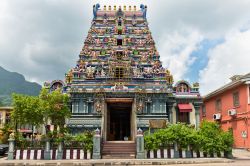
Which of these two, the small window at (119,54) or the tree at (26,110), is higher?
the small window at (119,54)

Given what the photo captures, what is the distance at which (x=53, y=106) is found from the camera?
1988 cm

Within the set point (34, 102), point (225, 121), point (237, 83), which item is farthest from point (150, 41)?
point (34, 102)

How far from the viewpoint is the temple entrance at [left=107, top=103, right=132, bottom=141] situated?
26.0 meters

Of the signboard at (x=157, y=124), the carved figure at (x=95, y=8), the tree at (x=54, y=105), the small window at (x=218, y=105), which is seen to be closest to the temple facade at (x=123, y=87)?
the signboard at (x=157, y=124)

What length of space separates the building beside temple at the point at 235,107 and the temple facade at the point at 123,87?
12.2 ft

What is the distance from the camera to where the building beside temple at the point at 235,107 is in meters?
24.0

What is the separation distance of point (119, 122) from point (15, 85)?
15563cm

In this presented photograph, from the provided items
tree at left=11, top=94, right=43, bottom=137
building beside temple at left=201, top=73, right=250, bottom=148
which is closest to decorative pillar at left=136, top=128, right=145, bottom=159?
tree at left=11, top=94, right=43, bottom=137

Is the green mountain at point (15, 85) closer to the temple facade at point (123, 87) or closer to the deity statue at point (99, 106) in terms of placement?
the temple facade at point (123, 87)

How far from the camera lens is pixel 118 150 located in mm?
19875

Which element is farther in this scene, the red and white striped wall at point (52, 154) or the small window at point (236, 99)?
the small window at point (236, 99)

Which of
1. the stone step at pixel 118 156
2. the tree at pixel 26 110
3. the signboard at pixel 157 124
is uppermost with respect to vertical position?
the tree at pixel 26 110

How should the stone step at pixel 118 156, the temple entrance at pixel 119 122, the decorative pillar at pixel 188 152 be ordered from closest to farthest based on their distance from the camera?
the decorative pillar at pixel 188 152 < the stone step at pixel 118 156 < the temple entrance at pixel 119 122

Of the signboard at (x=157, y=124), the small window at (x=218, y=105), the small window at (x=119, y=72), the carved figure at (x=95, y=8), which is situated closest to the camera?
the signboard at (x=157, y=124)
